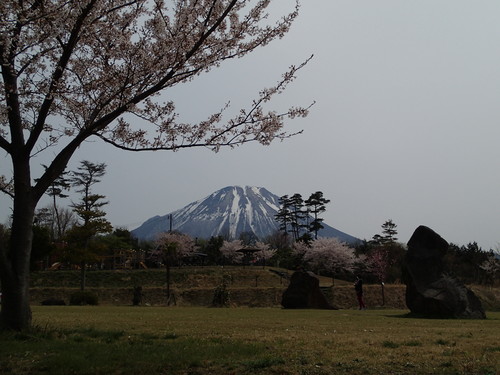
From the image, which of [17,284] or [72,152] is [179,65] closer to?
[72,152]

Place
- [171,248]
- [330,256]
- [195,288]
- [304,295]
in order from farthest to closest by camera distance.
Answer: [330,256] < [195,288] < [171,248] < [304,295]

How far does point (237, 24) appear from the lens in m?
8.16

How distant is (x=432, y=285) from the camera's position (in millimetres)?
17703

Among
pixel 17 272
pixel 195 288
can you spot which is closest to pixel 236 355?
pixel 17 272

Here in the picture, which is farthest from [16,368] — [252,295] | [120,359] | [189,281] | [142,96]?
[189,281]

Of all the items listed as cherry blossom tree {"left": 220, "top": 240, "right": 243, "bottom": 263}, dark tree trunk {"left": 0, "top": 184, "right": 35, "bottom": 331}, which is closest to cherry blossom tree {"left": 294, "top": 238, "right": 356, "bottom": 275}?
cherry blossom tree {"left": 220, "top": 240, "right": 243, "bottom": 263}

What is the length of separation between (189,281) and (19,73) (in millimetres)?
36292

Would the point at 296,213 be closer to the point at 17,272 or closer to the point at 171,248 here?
the point at 171,248

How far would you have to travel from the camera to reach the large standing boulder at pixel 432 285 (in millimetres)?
16891

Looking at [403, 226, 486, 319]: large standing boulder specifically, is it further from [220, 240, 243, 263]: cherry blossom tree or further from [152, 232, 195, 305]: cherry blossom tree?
[220, 240, 243, 263]: cherry blossom tree

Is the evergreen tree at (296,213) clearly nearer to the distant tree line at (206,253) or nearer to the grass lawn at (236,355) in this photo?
the distant tree line at (206,253)

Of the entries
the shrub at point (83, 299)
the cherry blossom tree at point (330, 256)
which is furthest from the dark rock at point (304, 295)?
the cherry blossom tree at point (330, 256)

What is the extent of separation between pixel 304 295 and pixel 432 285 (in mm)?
7417

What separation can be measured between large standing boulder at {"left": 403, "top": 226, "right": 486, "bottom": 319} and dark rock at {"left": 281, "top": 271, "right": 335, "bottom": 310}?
6285 millimetres
